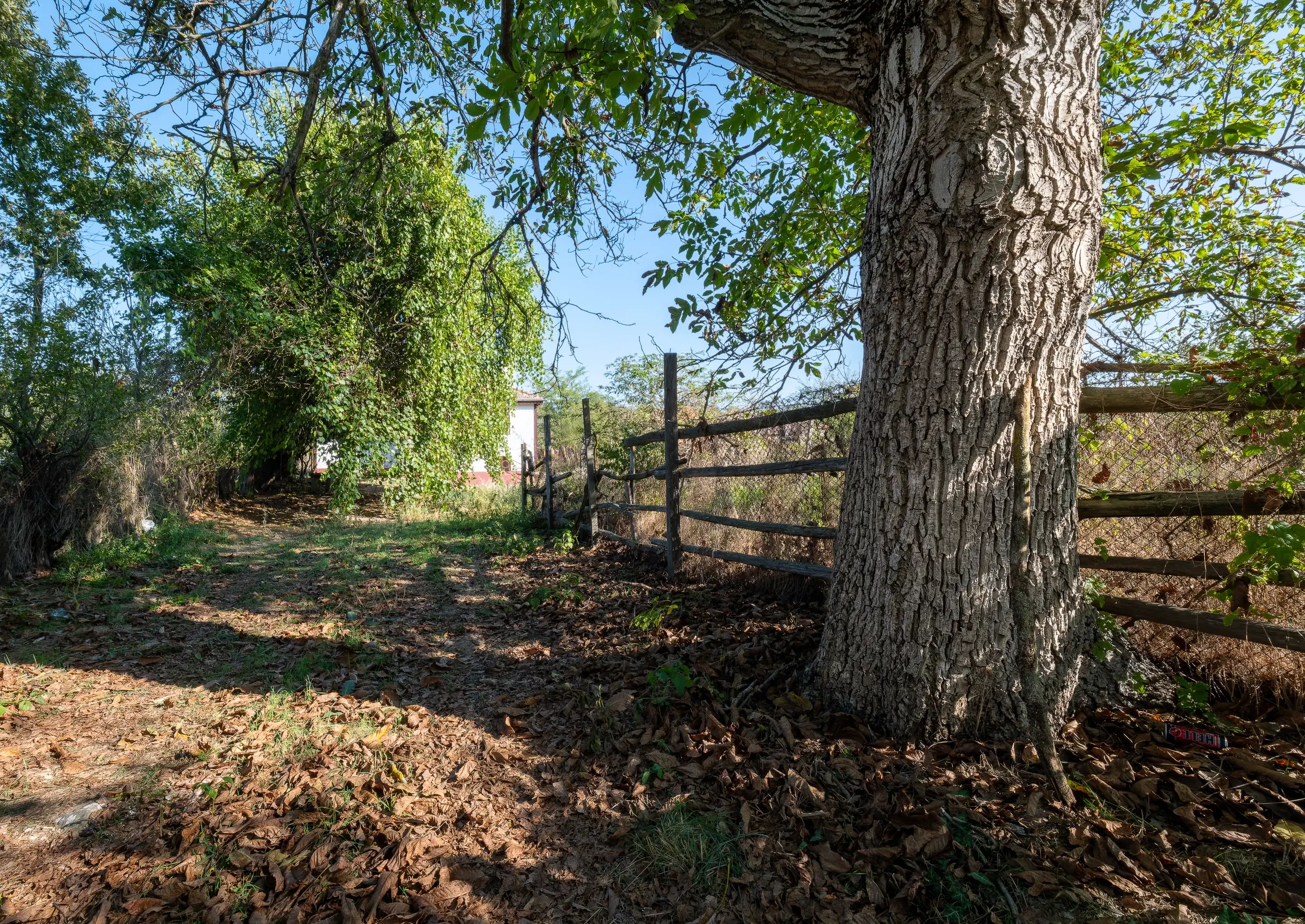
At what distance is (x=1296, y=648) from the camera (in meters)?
2.08

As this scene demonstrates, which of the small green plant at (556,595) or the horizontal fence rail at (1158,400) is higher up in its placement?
the horizontal fence rail at (1158,400)

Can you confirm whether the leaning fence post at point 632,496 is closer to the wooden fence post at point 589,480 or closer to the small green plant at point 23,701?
the wooden fence post at point 589,480

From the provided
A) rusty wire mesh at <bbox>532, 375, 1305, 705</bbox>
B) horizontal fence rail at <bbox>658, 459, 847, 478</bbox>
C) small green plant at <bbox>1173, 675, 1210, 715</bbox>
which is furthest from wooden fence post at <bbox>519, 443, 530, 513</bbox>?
small green plant at <bbox>1173, 675, 1210, 715</bbox>

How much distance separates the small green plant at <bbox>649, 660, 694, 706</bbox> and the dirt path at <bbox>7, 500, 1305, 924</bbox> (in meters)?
0.02

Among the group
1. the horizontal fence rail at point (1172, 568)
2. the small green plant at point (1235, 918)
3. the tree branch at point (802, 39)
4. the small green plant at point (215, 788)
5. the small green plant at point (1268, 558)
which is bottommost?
the small green plant at point (215, 788)

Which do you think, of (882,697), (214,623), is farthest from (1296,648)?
(214,623)

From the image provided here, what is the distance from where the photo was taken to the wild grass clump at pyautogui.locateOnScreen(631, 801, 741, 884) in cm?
199

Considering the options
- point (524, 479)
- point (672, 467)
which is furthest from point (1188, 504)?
point (524, 479)

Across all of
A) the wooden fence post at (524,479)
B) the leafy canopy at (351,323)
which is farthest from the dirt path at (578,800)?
the wooden fence post at (524,479)

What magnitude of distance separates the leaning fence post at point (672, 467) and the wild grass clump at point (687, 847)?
3.54 meters

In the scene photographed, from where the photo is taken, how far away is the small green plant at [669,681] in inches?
118

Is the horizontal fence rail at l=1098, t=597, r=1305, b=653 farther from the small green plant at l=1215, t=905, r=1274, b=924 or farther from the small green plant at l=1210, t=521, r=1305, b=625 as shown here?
the small green plant at l=1215, t=905, r=1274, b=924

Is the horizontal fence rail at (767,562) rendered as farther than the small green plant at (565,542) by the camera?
No

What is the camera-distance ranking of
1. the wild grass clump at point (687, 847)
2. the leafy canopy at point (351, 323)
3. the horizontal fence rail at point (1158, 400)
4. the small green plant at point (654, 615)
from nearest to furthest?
1. the wild grass clump at point (687, 847)
2. the horizontal fence rail at point (1158, 400)
3. the small green plant at point (654, 615)
4. the leafy canopy at point (351, 323)
